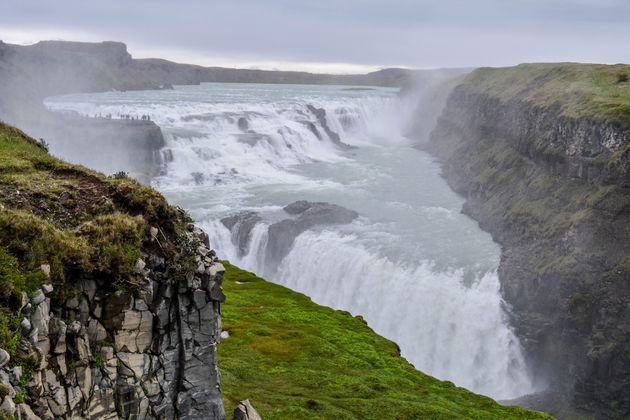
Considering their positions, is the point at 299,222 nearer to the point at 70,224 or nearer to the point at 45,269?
the point at 70,224

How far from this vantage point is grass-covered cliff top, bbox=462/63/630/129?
60.3 metres

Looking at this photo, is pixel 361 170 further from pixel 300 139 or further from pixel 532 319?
pixel 532 319

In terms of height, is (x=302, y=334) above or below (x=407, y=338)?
above

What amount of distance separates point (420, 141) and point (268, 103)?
38065mm

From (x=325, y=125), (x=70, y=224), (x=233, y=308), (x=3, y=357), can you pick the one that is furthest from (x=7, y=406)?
(x=325, y=125)

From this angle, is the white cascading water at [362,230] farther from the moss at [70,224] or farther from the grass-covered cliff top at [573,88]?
the moss at [70,224]

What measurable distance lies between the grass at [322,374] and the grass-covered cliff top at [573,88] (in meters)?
37.1

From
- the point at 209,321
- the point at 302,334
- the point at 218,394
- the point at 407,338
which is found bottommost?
the point at 407,338

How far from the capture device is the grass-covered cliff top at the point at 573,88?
60281 millimetres

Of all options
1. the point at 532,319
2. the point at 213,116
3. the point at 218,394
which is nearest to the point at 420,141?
the point at 213,116

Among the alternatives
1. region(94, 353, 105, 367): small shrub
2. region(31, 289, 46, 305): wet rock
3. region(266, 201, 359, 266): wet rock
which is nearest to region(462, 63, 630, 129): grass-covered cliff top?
region(266, 201, 359, 266): wet rock

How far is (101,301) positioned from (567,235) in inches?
2017

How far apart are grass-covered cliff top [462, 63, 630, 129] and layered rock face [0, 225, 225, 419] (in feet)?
170

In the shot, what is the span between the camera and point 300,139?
111688mm
